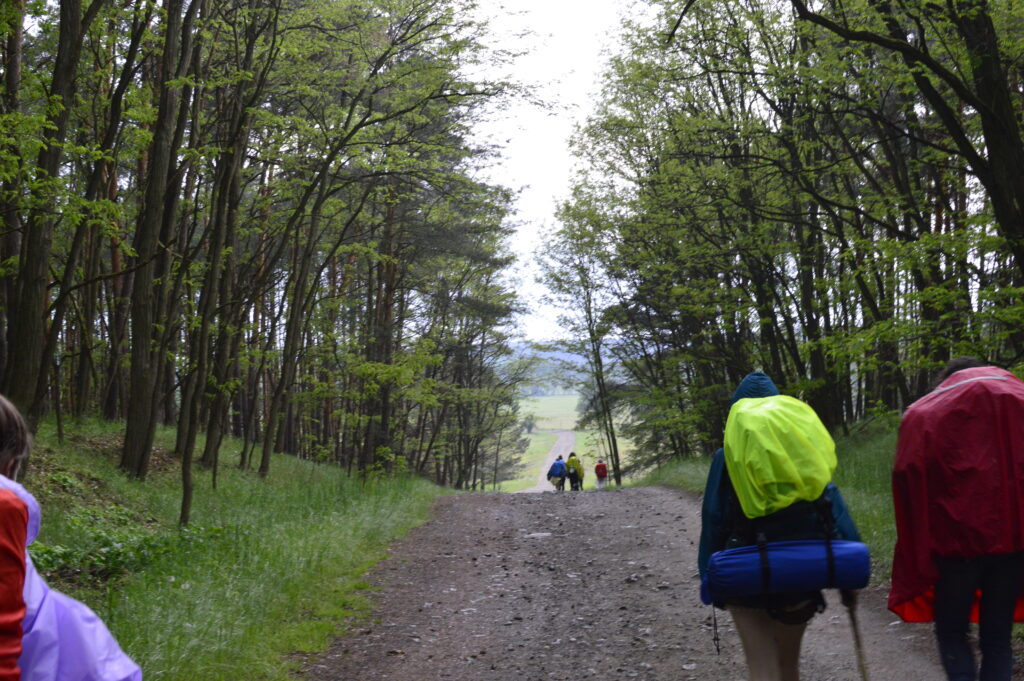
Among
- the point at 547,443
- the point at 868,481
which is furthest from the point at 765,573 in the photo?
the point at 547,443

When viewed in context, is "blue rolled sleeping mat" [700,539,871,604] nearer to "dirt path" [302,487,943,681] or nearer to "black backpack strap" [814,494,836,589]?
"black backpack strap" [814,494,836,589]

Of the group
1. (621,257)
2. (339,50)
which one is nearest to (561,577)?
(339,50)

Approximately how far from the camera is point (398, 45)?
13492 millimetres

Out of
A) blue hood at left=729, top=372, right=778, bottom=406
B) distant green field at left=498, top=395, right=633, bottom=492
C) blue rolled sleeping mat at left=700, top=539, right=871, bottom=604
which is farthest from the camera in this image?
distant green field at left=498, top=395, right=633, bottom=492

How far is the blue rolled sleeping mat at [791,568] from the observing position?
367cm

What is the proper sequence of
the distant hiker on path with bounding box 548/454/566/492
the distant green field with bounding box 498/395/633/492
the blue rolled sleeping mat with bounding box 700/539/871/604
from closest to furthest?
the blue rolled sleeping mat with bounding box 700/539/871/604, the distant hiker on path with bounding box 548/454/566/492, the distant green field with bounding box 498/395/633/492

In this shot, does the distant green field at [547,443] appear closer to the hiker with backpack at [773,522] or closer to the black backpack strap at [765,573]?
the hiker with backpack at [773,522]

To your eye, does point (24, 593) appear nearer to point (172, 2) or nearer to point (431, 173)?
point (172, 2)

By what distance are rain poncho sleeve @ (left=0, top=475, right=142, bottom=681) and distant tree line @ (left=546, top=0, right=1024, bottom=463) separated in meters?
5.60

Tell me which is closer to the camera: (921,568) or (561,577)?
(921,568)

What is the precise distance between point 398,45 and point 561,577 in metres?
8.68

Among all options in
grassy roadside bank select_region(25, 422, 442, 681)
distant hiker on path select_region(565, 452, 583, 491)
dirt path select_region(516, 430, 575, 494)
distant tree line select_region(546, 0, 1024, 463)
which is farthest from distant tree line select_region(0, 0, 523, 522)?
dirt path select_region(516, 430, 575, 494)

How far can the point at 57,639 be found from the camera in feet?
6.64

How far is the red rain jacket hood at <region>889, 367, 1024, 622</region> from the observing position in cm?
368
